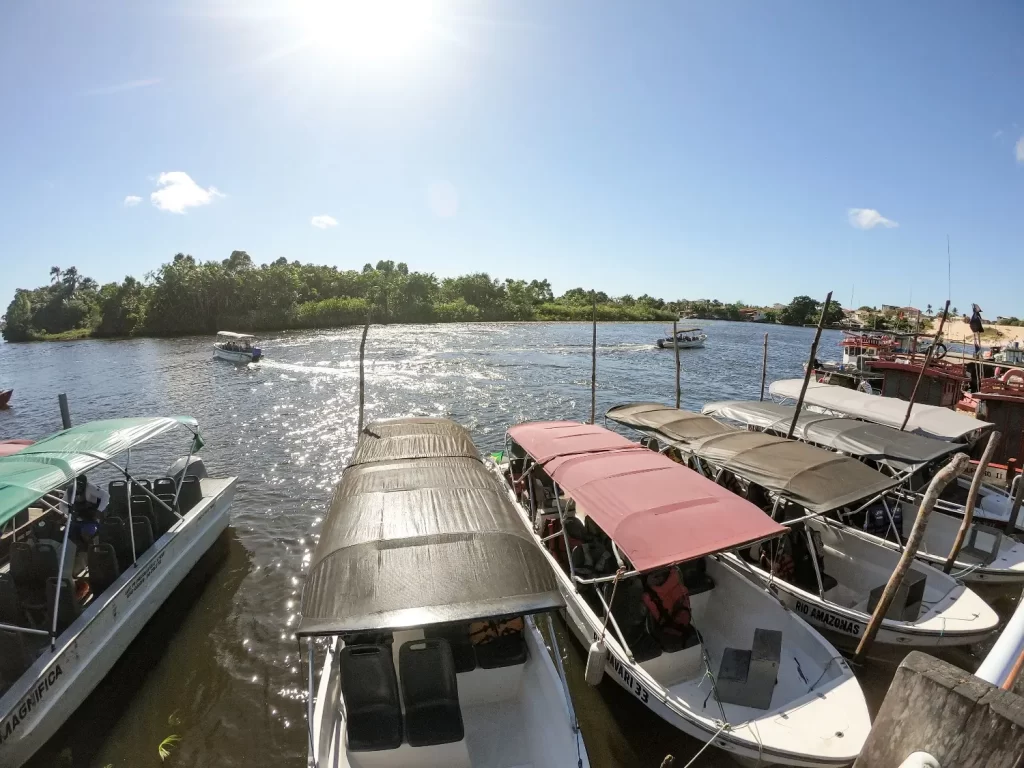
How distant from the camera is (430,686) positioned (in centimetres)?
591

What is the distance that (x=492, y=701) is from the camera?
22.5 ft

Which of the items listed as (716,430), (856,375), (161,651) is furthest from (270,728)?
(856,375)

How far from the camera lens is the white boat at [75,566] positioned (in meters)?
6.67

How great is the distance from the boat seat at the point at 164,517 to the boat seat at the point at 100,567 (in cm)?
152

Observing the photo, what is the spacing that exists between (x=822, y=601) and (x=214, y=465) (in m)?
19.9

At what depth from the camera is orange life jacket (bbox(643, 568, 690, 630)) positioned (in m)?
7.57

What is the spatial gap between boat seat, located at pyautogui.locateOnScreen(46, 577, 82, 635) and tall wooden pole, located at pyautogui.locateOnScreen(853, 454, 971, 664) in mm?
12156

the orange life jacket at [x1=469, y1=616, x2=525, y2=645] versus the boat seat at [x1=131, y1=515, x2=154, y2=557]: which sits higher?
the boat seat at [x1=131, y1=515, x2=154, y2=557]

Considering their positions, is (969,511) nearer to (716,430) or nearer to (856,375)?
(716,430)

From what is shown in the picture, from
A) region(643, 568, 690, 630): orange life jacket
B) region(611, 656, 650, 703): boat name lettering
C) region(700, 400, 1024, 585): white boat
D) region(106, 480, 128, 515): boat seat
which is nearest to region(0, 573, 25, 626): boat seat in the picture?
region(106, 480, 128, 515): boat seat

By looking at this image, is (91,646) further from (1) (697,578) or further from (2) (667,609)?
(1) (697,578)

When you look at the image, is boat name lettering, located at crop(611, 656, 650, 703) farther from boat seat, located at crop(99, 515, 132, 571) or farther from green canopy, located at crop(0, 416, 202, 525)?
boat seat, located at crop(99, 515, 132, 571)

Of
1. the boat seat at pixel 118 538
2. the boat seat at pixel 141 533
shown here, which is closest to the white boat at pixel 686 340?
Answer: the boat seat at pixel 141 533

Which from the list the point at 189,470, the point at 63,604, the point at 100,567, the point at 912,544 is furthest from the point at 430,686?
the point at 189,470
